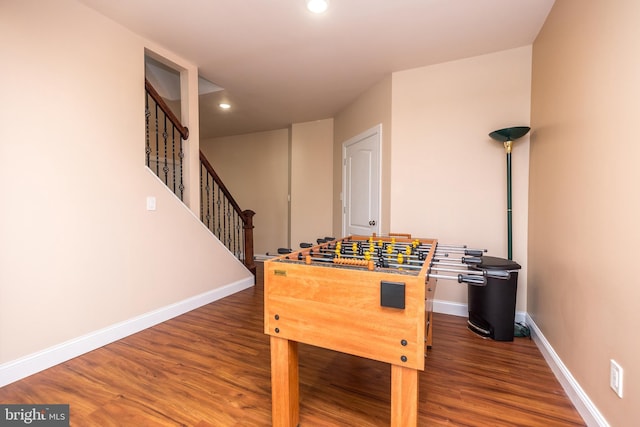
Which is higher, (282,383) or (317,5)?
(317,5)

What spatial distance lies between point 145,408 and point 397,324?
57.1 inches

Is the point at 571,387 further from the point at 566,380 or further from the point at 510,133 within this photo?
the point at 510,133

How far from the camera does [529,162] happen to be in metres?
2.57

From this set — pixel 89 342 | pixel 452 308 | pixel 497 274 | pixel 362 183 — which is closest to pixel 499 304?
pixel 452 308

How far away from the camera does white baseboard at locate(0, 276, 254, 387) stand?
1.80 meters

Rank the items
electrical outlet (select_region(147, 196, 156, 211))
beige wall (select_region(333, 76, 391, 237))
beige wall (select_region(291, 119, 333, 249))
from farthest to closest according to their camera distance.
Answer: beige wall (select_region(291, 119, 333, 249)) → beige wall (select_region(333, 76, 391, 237)) → electrical outlet (select_region(147, 196, 156, 211))

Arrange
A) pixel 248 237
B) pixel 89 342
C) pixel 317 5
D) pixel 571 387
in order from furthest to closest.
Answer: pixel 248 237 < pixel 89 342 < pixel 317 5 < pixel 571 387

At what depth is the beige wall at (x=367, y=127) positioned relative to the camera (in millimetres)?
3202

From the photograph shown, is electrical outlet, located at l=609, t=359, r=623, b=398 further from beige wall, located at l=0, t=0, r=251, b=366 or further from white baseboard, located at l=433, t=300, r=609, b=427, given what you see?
beige wall, located at l=0, t=0, r=251, b=366

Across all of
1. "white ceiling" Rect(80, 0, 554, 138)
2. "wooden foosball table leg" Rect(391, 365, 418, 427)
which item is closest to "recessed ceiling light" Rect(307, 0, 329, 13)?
"white ceiling" Rect(80, 0, 554, 138)

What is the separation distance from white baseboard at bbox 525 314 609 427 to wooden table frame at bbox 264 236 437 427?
989mm

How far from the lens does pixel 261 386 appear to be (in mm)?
1757

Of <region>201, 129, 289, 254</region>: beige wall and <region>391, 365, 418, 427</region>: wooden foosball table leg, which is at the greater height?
<region>201, 129, 289, 254</region>: beige wall

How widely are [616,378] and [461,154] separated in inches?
79.8
